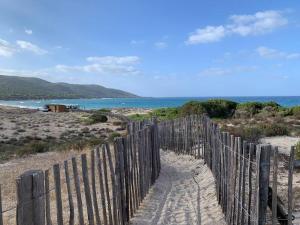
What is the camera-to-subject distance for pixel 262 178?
445cm

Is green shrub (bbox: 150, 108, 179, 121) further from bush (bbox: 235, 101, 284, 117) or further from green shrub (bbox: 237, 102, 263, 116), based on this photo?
green shrub (bbox: 237, 102, 263, 116)

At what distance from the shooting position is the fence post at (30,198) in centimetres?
315

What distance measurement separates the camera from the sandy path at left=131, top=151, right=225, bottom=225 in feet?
22.8

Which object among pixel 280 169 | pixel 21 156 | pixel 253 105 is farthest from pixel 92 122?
pixel 280 169

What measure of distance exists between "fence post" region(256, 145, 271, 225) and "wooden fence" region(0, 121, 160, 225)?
80.4 inches

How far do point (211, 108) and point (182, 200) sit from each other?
2386 cm

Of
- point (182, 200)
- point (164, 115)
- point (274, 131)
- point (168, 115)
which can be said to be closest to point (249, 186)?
point (182, 200)

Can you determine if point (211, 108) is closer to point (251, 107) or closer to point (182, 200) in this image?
point (251, 107)

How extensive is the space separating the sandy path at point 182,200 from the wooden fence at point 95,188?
0.25m

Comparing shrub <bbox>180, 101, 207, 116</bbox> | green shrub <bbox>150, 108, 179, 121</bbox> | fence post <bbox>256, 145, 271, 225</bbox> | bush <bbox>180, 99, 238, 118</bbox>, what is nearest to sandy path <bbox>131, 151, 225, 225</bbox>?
fence post <bbox>256, 145, 271, 225</bbox>

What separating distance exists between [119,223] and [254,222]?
2226 millimetres

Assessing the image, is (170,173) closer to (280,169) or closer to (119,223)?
(280,169)

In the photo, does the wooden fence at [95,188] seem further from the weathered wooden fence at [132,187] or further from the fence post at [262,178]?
the fence post at [262,178]

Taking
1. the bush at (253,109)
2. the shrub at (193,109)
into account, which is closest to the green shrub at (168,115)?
the shrub at (193,109)
